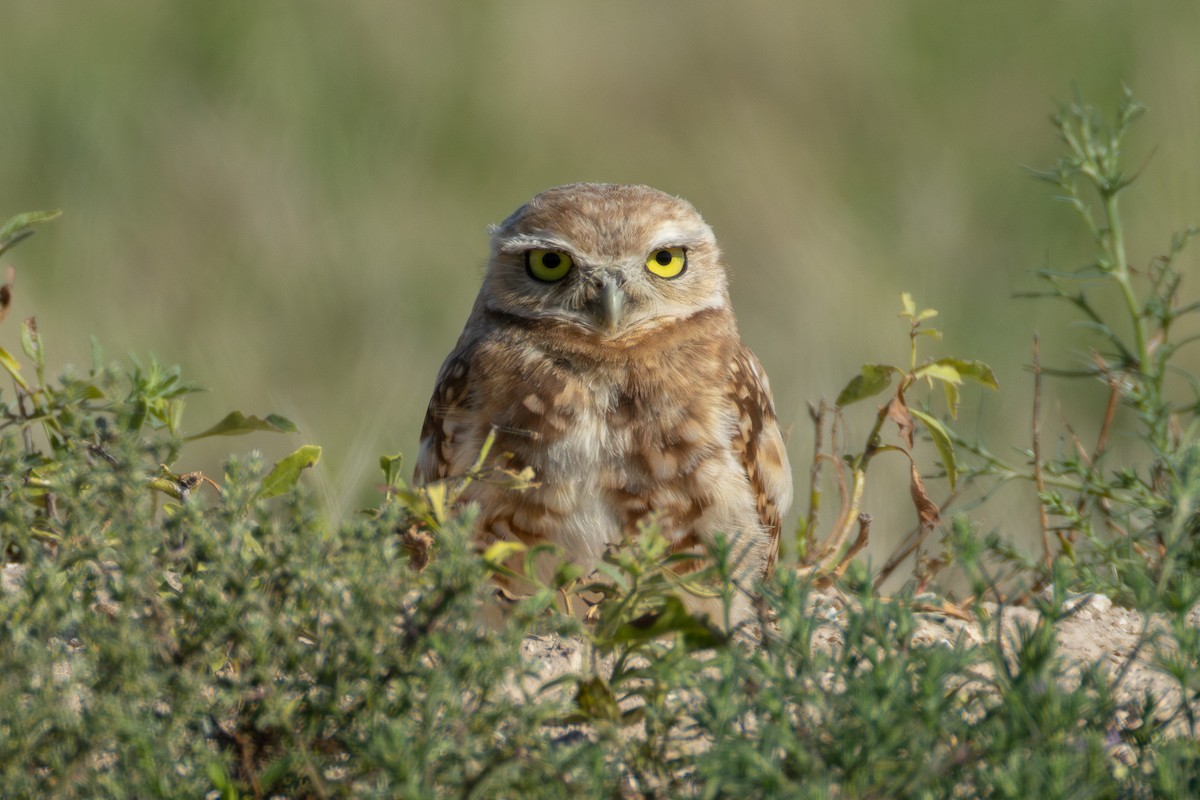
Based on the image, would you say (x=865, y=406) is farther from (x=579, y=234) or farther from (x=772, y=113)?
(x=772, y=113)

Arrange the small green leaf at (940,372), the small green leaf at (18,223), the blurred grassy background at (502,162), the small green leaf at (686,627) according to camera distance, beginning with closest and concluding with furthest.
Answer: the small green leaf at (686,627)
the small green leaf at (18,223)
the small green leaf at (940,372)
the blurred grassy background at (502,162)

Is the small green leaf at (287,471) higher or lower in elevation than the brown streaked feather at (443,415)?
lower

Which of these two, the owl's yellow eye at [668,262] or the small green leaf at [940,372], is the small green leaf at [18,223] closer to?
the owl's yellow eye at [668,262]

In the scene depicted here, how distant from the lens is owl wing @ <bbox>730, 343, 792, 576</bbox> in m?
3.73

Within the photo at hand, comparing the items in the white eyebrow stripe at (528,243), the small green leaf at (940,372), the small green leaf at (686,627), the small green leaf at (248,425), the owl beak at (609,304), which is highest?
the white eyebrow stripe at (528,243)

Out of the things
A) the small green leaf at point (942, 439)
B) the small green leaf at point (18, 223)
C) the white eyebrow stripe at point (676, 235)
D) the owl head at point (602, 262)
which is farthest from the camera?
the white eyebrow stripe at point (676, 235)

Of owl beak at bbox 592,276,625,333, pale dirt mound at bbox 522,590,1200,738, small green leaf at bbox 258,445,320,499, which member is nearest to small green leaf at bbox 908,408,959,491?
pale dirt mound at bbox 522,590,1200,738

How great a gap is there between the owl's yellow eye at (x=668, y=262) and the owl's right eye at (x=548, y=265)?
0.25 meters

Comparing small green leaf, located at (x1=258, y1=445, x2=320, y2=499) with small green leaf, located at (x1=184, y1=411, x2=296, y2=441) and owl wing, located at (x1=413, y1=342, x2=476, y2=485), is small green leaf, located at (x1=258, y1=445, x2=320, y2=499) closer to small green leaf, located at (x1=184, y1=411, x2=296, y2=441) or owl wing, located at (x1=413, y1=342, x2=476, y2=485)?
small green leaf, located at (x1=184, y1=411, x2=296, y2=441)

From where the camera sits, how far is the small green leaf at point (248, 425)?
316 centimetres

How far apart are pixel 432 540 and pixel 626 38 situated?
792 cm

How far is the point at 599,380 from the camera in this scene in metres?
3.62

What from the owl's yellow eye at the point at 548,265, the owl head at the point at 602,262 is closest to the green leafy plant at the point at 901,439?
the owl head at the point at 602,262

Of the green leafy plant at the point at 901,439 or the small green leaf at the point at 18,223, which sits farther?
the green leafy plant at the point at 901,439
